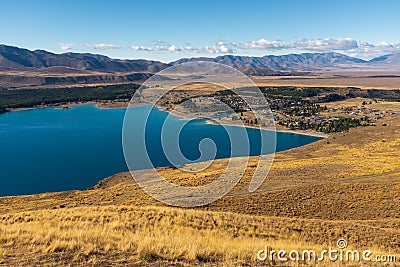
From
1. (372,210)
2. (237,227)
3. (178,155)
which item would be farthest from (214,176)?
(178,155)

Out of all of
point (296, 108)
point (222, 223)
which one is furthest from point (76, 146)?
point (296, 108)

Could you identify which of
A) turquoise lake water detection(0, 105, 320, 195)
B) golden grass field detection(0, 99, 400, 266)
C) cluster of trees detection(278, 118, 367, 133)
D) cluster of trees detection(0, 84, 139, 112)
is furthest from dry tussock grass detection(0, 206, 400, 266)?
cluster of trees detection(0, 84, 139, 112)

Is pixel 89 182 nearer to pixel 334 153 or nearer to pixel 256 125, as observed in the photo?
pixel 334 153

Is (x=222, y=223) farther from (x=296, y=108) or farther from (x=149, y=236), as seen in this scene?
(x=296, y=108)

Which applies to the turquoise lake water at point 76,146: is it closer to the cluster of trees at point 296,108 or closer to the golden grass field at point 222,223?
the golden grass field at point 222,223

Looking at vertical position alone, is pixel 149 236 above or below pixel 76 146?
above

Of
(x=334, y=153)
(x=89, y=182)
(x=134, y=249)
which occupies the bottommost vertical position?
(x=89, y=182)

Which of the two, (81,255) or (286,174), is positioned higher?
(81,255)
